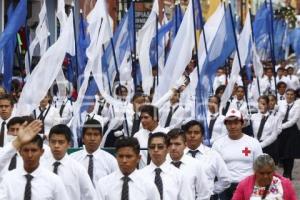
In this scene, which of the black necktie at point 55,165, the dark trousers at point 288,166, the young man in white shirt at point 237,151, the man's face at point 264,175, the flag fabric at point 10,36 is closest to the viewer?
the man's face at point 264,175

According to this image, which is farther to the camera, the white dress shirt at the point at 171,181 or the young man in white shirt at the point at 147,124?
the young man in white shirt at the point at 147,124

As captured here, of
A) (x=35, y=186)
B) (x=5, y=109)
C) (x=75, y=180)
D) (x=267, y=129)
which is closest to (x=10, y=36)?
(x=5, y=109)

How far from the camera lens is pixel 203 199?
12875mm

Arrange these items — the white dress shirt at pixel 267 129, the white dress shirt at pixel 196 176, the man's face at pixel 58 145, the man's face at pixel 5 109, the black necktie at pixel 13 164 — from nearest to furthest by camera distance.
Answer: the man's face at pixel 58 145
the black necktie at pixel 13 164
the white dress shirt at pixel 196 176
the man's face at pixel 5 109
the white dress shirt at pixel 267 129

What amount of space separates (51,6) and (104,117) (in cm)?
2051

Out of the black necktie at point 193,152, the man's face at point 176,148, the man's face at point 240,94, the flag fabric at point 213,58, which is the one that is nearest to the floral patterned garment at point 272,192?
the man's face at point 176,148

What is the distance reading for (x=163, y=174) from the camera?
11.6m

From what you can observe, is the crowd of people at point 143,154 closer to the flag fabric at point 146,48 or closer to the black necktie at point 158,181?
the black necktie at point 158,181

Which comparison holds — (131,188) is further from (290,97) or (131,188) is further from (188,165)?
(290,97)

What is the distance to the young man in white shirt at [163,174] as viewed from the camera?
1149 cm

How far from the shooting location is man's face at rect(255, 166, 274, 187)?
10.7 metres

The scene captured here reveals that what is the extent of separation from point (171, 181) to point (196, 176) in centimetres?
108

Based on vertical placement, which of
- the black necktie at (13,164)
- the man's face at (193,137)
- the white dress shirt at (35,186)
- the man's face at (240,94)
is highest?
the man's face at (240,94)

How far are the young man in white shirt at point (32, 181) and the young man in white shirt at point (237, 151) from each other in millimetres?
4443
